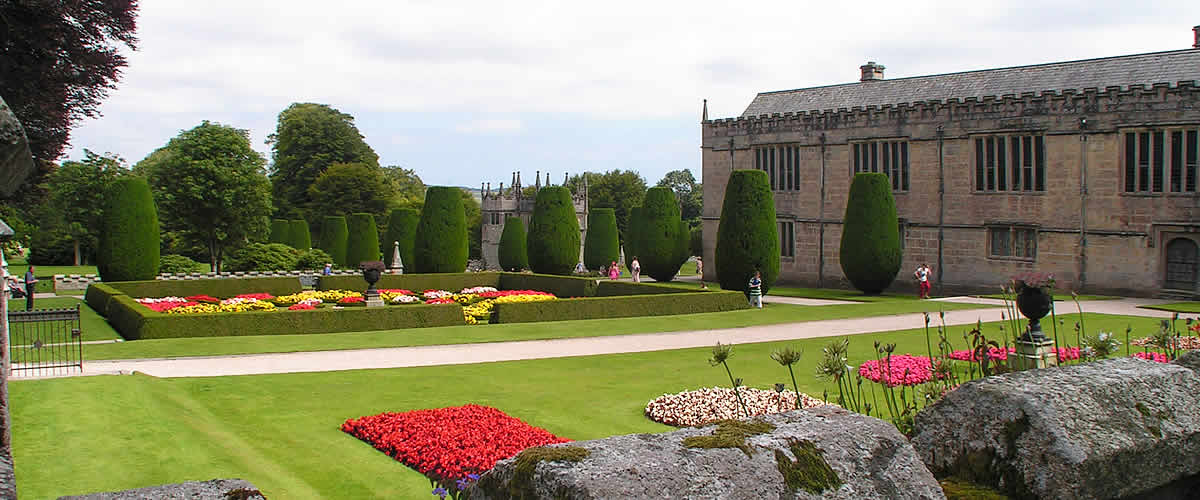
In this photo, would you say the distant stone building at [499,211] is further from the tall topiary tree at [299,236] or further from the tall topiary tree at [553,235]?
the tall topiary tree at [553,235]

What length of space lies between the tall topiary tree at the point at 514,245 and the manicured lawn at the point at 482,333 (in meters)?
25.2

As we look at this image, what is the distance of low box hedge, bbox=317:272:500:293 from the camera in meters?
35.5

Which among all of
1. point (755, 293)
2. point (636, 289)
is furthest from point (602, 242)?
point (755, 293)

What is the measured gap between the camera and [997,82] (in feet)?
122

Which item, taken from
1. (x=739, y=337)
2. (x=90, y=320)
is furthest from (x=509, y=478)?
(x=90, y=320)

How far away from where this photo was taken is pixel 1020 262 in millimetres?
33312

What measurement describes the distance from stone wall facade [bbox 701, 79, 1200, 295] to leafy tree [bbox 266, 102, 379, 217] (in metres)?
42.9

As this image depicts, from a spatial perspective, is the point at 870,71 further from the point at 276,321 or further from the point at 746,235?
the point at 276,321

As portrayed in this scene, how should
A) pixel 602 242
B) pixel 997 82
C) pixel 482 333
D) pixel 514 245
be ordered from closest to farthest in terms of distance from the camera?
pixel 482 333, pixel 997 82, pixel 514 245, pixel 602 242

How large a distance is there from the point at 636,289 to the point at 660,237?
15574 mm

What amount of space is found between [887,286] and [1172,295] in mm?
9855

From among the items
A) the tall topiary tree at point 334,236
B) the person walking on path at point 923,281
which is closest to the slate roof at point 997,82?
the person walking on path at point 923,281

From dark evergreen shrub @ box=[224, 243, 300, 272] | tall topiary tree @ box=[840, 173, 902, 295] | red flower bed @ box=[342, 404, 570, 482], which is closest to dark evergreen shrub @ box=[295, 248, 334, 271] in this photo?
dark evergreen shrub @ box=[224, 243, 300, 272]

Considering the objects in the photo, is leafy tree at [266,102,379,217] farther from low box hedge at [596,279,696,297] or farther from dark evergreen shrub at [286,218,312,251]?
low box hedge at [596,279,696,297]
